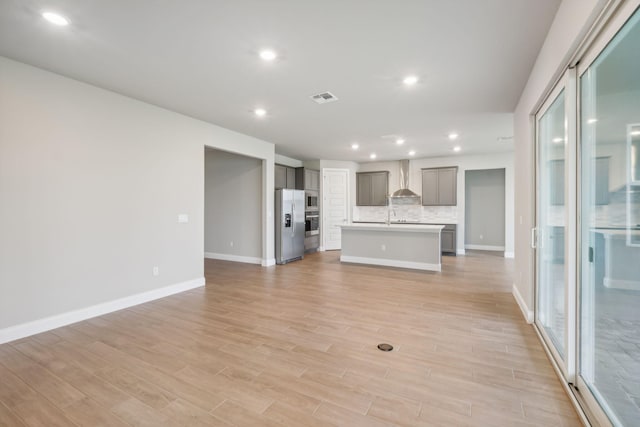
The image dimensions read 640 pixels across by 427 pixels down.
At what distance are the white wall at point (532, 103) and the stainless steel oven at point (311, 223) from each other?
16.5ft

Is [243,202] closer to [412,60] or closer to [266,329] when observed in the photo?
[266,329]

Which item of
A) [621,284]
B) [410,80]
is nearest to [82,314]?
[410,80]

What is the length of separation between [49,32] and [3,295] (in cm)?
243

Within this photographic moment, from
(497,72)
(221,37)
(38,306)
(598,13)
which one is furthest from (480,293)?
(38,306)

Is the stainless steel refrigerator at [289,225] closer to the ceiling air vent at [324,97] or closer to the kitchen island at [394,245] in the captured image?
the kitchen island at [394,245]

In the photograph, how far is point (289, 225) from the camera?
7.02 meters

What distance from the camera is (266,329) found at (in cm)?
314

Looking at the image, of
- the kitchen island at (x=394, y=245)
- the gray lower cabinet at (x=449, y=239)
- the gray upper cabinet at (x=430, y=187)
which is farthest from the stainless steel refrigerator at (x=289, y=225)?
the gray lower cabinet at (x=449, y=239)

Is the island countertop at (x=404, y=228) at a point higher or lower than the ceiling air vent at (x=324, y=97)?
lower

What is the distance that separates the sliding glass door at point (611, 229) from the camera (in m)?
1.47

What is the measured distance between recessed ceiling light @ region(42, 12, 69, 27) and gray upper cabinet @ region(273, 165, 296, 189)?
509 cm

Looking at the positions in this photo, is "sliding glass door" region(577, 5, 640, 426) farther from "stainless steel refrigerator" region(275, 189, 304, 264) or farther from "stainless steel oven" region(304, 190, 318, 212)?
"stainless steel oven" region(304, 190, 318, 212)

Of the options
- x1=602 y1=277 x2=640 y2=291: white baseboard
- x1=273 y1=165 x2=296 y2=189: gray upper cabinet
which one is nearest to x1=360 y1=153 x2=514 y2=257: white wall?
x1=273 y1=165 x2=296 y2=189: gray upper cabinet

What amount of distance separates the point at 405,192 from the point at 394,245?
273 centimetres
